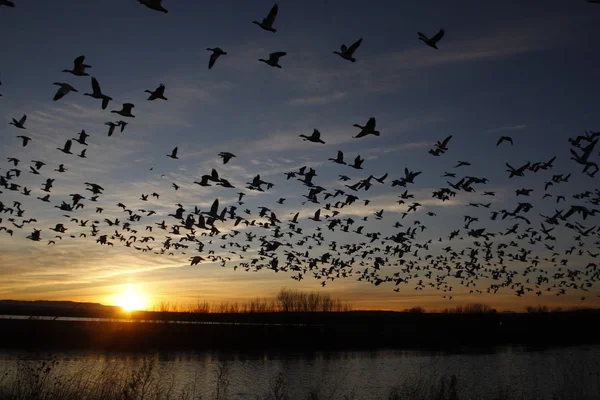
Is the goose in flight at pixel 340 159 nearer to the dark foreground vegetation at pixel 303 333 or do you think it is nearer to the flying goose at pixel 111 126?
the flying goose at pixel 111 126

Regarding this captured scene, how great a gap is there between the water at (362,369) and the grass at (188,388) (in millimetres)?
293

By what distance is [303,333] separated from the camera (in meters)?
75.0

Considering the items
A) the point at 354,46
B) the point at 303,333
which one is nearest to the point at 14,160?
the point at 354,46

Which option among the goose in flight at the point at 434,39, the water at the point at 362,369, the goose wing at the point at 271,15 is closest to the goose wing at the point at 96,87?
the goose wing at the point at 271,15

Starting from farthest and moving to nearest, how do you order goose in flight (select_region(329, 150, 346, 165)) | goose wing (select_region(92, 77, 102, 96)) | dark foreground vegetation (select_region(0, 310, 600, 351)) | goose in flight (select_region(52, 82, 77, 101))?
dark foreground vegetation (select_region(0, 310, 600, 351))
goose in flight (select_region(329, 150, 346, 165))
goose wing (select_region(92, 77, 102, 96))
goose in flight (select_region(52, 82, 77, 101))

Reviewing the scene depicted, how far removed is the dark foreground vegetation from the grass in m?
24.0

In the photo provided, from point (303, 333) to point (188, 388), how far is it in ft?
138

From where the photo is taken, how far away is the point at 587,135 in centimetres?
2414

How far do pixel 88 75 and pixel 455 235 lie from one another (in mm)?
28189

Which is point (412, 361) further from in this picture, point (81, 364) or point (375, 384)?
point (81, 364)

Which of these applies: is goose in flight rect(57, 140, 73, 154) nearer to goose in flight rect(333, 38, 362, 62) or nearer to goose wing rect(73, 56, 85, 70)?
goose wing rect(73, 56, 85, 70)

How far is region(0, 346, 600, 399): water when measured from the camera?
3619 centimetres

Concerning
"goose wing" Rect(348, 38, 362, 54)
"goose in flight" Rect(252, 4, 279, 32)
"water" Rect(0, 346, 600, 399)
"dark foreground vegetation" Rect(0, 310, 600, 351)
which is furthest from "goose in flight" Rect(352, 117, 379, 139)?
"dark foreground vegetation" Rect(0, 310, 600, 351)

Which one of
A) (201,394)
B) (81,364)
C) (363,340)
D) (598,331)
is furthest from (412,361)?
(598,331)
